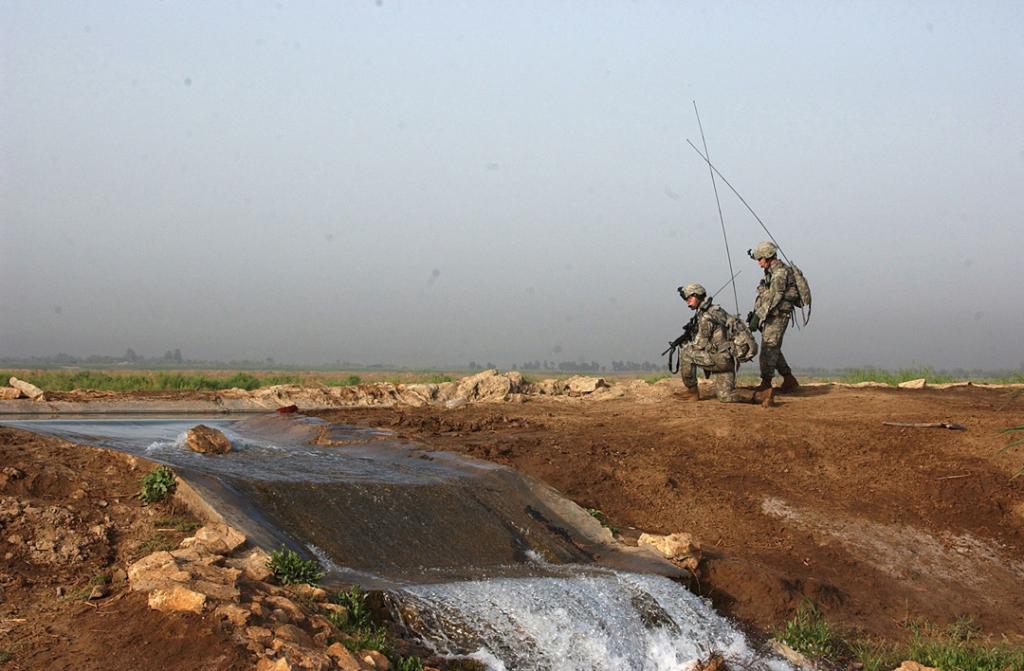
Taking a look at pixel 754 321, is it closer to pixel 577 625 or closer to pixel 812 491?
pixel 812 491

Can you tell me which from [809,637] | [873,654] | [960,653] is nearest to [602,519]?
[809,637]

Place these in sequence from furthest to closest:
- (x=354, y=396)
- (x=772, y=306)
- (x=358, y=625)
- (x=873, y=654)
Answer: (x=354, y=396)
(x=772, y=306)
(x=873, y=654)
(x=358, y=625)

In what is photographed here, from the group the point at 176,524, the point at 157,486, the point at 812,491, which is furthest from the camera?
the point at 812,491

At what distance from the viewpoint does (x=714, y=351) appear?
50.2 ft

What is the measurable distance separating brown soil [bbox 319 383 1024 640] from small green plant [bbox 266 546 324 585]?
12.2 feet

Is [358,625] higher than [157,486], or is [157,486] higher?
[157,486]

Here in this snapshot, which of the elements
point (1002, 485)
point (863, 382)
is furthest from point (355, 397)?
point (1002, 485)

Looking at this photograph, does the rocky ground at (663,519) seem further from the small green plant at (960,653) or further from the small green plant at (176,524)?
the small green plant at (960,653)

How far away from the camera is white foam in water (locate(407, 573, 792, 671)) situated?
22.4 ft

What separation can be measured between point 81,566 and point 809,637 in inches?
219

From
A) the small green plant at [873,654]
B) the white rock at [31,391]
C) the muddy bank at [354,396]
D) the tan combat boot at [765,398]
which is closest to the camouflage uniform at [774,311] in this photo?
the tan combat boot at [765,398]

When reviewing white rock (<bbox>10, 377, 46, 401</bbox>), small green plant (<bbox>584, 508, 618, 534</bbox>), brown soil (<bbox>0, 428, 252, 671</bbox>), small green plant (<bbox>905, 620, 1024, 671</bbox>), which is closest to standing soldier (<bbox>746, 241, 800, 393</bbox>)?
small green plant (<bbox>584, 508, 618, 534</bbox>)

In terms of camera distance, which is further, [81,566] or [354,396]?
[354,396]

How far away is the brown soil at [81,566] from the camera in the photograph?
5.68m
